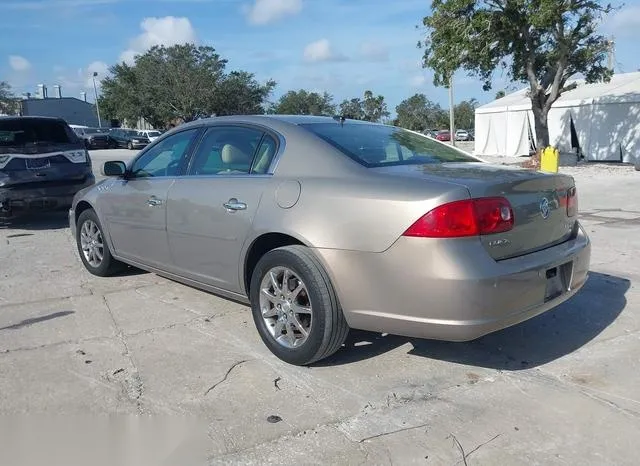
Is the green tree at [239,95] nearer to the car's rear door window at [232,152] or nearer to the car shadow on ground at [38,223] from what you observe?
the car shadow on ground at [38,223]

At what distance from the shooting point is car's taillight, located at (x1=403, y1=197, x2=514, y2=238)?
3.19 meters

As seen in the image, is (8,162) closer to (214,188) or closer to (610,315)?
(214,188)

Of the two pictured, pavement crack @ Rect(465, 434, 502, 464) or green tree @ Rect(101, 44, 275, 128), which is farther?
green tree @ Rect(101, 44, 275, 128)

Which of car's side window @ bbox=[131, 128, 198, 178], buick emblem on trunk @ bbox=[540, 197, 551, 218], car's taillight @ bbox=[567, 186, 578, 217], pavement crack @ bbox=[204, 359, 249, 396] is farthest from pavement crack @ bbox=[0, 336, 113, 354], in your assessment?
car's taillight @ bbox=[567, 186, 578, 217]

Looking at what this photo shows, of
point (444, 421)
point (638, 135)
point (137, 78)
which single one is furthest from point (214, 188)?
point (137, 78)

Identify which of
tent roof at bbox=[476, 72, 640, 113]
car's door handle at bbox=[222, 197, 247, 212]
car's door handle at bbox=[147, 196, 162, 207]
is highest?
tent roof at bbox=[476, 72, 640, 113]

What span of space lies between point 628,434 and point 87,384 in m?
3.04

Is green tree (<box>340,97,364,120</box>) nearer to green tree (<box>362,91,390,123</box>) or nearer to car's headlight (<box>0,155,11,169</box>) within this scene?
green tree (<box>362,91,390,123</box>)

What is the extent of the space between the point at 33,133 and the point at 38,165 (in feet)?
1.91

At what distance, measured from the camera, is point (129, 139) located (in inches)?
1686

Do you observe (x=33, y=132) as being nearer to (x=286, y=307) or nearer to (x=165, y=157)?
(x=165, y=157)

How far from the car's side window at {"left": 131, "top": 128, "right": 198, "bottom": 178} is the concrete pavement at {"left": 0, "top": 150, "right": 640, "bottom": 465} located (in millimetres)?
1121

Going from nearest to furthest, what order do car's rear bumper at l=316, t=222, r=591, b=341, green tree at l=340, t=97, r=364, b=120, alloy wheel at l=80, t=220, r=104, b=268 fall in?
car's rear bumper at l=316, t=222, r=591, b=341, alloy wheel at l=80, t=220, r=104, b=268, green tree at l=340, t=97, r=364, b=120

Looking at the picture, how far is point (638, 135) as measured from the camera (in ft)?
73.4
